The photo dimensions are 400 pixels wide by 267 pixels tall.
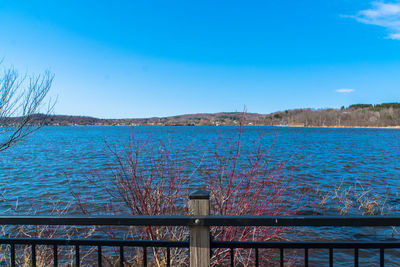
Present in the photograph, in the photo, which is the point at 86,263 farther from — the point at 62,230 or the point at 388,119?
the point at 388,119

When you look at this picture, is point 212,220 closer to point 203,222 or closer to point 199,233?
point 203,222

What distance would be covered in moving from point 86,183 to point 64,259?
8.39 metres

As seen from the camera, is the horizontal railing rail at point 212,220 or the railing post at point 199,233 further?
the railing post at point 199,233

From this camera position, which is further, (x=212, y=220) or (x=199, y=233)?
(x=199, y=233)

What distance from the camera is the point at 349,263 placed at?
6.84 metres

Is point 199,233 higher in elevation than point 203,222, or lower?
lower

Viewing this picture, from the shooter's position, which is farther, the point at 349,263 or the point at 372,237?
the point at 372,237

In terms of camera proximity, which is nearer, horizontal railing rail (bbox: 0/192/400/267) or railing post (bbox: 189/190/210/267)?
horizontal railing rail (bbox: 0/192/400/267)

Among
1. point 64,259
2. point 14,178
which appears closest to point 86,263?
point 64,259

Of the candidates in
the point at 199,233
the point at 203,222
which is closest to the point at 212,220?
the point at 203,222

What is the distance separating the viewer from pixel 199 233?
2.49 metres

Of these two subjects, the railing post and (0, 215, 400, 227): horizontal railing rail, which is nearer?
(0, 215, 400, 227): horizontal railing rail

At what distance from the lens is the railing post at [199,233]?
8.09ft

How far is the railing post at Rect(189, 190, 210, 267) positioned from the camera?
8.09 feet
